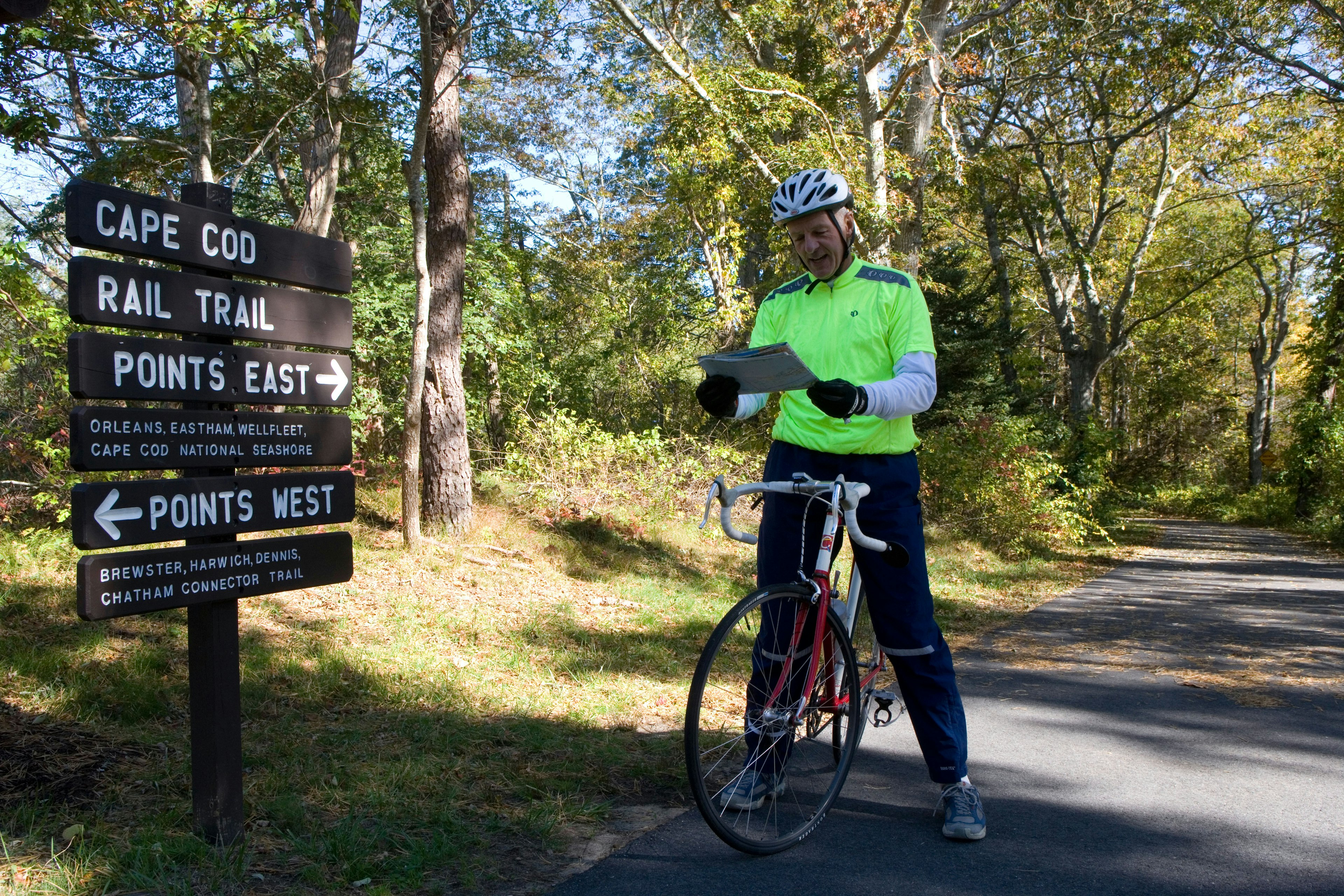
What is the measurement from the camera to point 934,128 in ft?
55.0

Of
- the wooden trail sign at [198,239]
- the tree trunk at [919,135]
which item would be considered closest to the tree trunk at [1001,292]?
the tree trunk at [919,135]

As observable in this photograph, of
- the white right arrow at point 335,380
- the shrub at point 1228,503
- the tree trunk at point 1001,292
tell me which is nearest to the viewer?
the white right arrow at point 335,380

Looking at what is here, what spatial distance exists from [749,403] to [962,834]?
64.3 inches

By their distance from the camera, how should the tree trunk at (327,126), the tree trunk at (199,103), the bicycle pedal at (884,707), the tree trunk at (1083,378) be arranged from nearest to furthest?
1. the bicycle pedal at (884,707)
2. the tree trunk at (199,103)
3. the tree trunk at (327,126)
4. the tree trunk at (1083,378)

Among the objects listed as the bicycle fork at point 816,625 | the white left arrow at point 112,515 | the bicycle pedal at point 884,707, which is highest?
the white left arrow at point 112,515

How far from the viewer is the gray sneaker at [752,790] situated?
321 cm

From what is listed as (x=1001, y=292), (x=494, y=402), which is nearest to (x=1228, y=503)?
(x=1001, y=292)

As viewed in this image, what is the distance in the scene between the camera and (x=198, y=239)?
309 centimetres

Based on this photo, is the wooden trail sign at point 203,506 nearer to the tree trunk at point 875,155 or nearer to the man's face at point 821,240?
the man's face at point 821,240

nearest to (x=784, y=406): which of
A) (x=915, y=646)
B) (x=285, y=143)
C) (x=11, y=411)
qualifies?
(x=915, y=646)

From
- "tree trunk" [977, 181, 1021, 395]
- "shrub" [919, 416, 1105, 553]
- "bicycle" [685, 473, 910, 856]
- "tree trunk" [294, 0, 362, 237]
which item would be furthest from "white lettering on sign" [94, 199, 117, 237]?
"tree trunk" [977, 181, 1021, 395]

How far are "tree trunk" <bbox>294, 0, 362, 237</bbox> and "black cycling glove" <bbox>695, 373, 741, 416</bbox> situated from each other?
9.29 meters

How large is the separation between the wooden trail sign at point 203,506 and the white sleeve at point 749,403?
4.69ft

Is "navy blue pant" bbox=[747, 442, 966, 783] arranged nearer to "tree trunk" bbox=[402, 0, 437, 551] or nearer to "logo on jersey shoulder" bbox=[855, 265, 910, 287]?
"logo on jersey shoulder" bbox=[855, 265, 910, 287]
